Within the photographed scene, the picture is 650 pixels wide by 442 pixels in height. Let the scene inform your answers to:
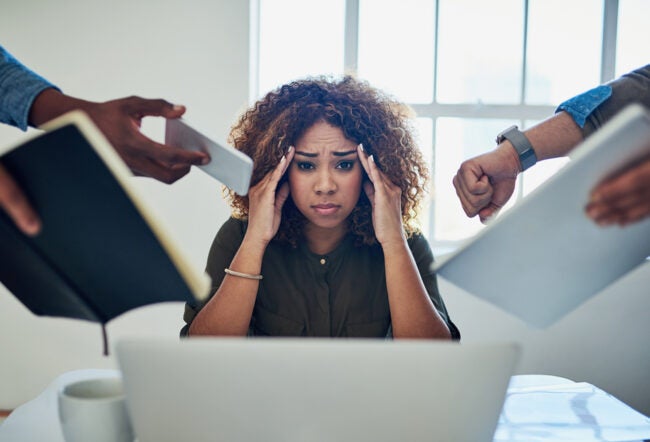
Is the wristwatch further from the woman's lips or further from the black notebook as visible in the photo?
the black notebook

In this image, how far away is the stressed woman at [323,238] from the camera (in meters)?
1.36

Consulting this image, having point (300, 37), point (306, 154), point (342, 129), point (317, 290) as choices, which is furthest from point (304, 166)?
point (300, 37)

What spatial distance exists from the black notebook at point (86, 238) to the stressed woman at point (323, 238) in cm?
70

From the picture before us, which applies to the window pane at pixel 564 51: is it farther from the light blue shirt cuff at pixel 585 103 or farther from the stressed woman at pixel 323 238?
the light blue shirt cuff at pixel 585 103

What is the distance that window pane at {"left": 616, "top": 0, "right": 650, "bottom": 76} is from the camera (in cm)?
299

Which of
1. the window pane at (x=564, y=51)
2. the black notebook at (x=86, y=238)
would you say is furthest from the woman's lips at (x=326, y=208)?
the window pane at (x=564, y=51)

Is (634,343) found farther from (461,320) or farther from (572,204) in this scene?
(572,204)

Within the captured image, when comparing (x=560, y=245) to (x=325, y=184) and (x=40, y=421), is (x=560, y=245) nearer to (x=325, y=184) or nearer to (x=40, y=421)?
(x=40, y=421)

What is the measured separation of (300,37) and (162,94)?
76 centimetres

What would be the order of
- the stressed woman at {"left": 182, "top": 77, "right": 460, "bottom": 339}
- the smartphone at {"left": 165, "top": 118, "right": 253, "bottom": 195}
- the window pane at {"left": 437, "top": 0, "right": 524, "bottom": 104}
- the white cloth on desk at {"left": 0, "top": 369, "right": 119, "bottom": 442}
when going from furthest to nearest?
1. the window pane at {"left": 437, "top": 0, "right": 524, "bottom": 104}
2. the stressed woman at {"left": 182, "top": 77, "right": 460, "bottom": 339}
3. the smartphone at {"left": 165, "top": 118, "right": 253, "bottom": 195}
4. the white cloth on desk at {"left": 0, "top": 369, "right": 119, "bottom": 442}

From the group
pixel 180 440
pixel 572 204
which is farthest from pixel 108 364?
pixel 572 204

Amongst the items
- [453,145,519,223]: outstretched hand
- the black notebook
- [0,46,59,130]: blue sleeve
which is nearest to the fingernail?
the black notebook

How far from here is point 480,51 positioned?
2.95 meters

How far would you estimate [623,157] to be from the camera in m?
0.50
